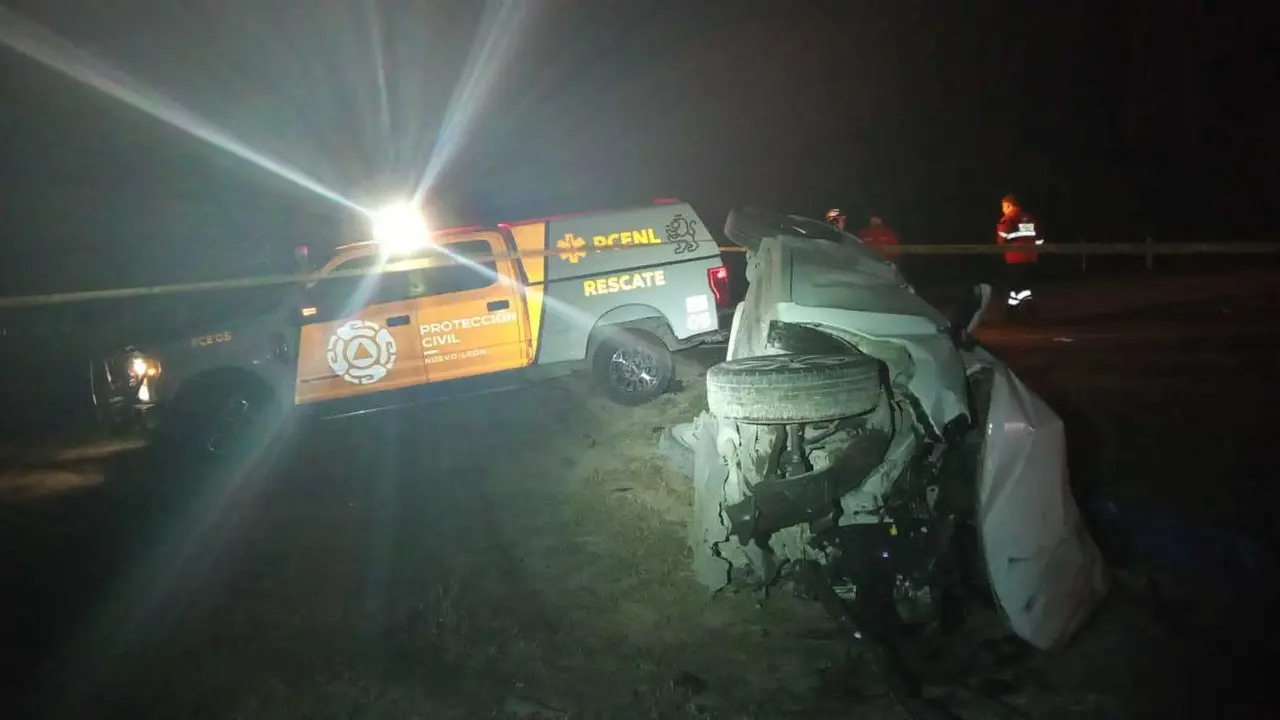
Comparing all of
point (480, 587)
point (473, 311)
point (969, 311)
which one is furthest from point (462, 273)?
point (969, 311)

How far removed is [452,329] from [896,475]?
5120 mm

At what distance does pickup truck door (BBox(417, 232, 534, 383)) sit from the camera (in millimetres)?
8023

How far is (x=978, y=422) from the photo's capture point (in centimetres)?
370

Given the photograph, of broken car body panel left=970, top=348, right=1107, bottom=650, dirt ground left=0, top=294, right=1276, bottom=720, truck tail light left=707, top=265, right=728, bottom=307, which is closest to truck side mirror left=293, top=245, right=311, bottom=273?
dirt ground left=0, top=294, right=1276, bottom=720

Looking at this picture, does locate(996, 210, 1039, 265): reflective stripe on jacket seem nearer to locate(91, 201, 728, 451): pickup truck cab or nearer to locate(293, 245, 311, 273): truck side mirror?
locate(91, 201, 728, 451): pickup truck cab

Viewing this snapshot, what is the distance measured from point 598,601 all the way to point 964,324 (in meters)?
2.19

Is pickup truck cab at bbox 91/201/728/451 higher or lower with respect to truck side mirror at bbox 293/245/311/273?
lower

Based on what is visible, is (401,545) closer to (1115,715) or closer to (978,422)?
(978,422)

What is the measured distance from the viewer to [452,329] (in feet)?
26.4

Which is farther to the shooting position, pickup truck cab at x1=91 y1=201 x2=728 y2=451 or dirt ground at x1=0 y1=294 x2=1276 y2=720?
pickup truck cab at x1=91 y1=201 x2=728 y2=451

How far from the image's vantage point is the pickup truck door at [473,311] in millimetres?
8023

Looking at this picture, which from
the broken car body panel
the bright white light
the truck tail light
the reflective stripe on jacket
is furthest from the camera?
the reflective stripe on jacket

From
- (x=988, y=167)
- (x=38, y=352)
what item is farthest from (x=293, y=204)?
(x=988, y=167)

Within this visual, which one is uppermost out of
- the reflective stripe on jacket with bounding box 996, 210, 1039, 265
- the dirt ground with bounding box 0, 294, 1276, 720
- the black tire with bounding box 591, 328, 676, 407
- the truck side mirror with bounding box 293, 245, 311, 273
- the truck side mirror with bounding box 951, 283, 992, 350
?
the reflective stripe on jacket with bounding box 996, 210, 1039, 265
